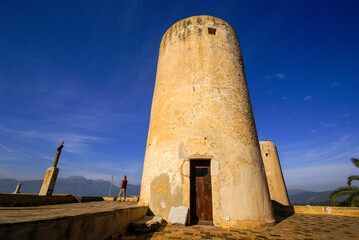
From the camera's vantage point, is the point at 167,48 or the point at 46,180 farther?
the point at 46,180

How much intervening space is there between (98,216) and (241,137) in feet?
17.7

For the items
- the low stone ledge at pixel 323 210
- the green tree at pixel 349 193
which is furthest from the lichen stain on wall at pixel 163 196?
the green tree at pixel 349 193

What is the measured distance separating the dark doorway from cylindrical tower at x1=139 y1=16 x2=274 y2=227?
0.10 feet

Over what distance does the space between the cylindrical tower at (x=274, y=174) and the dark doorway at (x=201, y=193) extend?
1044 centimetres

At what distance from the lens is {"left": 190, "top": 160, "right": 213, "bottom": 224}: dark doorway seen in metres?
5.76

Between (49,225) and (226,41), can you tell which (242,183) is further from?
(226,41)

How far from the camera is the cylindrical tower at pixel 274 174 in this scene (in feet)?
44.1

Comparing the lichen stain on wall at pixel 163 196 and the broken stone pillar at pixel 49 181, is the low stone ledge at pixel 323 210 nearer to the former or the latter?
the lichen stain on wall at pixel 163 196

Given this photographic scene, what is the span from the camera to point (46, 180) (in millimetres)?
10891

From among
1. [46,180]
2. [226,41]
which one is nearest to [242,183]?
[226,41]

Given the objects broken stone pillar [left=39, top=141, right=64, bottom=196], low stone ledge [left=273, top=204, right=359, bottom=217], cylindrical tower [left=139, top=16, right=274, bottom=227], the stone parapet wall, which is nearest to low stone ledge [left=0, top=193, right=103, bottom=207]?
broken stone pillar [left=39, top=141, right=64, bottom=196]

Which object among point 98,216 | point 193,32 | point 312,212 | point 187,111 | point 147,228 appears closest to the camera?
point 98,216

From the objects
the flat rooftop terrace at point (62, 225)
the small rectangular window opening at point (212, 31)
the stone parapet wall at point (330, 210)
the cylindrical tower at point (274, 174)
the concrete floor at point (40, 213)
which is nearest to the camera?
the flat rooftop terrace at point (62, 225)

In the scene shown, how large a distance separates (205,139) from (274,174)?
1124 centimetres
